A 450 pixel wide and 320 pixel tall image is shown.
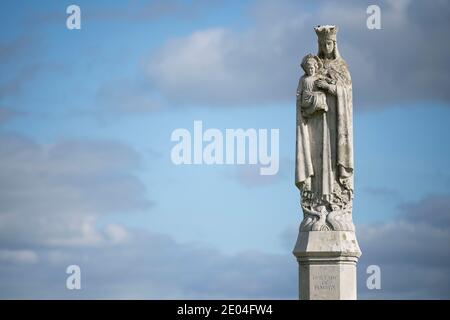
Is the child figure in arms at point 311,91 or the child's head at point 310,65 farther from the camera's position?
the child's head at point 310,65

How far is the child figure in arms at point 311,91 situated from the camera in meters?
37.6

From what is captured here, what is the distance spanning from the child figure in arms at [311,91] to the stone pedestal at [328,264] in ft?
11.5

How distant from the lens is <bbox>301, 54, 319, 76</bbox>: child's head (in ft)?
125

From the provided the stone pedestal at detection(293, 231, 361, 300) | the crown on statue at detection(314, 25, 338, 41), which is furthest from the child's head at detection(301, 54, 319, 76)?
the stone pedestal at detection(293, 231, 361, 300)

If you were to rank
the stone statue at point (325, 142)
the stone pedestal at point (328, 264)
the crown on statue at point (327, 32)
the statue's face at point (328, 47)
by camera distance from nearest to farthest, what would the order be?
Answer: the stone pedestal at point (328, 264), the stone statue at point (325, 142), the crown on statue at point (327, 32), the statue's face at point (328, 47)

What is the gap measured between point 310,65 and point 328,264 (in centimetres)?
567

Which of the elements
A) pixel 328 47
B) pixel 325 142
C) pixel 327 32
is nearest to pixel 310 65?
pixel 328 47

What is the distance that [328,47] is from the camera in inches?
1497

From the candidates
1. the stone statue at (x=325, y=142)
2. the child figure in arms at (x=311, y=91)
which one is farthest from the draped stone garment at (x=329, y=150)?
the child figure in arms at (x=311, y=91)

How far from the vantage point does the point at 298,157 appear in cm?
3781

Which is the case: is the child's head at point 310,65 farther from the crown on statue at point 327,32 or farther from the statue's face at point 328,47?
the crown on statue at point 327,32

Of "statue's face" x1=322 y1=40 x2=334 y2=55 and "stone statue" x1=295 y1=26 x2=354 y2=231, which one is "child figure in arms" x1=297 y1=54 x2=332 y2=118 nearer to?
"stone statue" x1=295 y1=26 x2=354 y2=231
